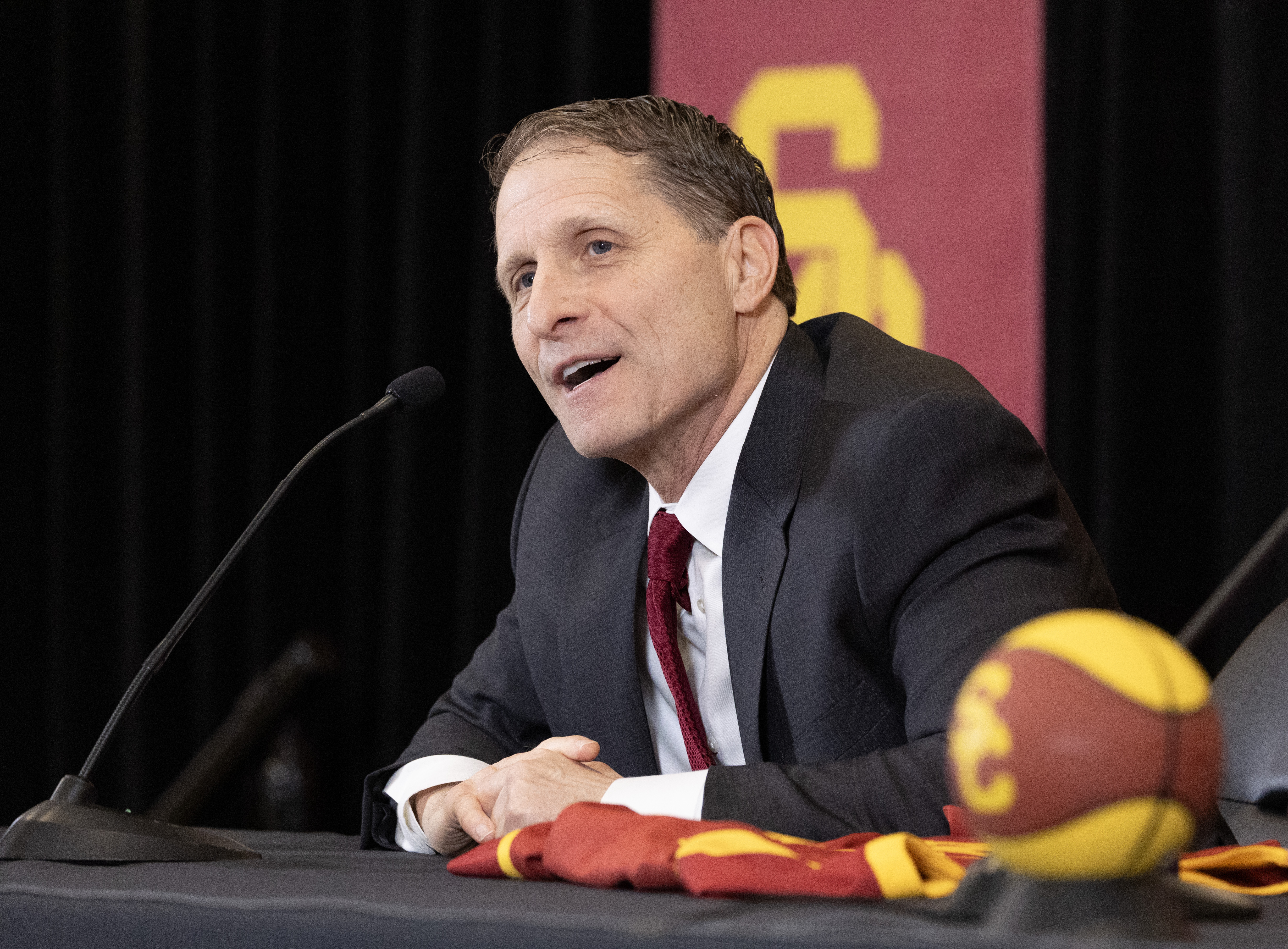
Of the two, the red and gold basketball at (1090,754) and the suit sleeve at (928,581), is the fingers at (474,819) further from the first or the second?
the red and gold basketball at (1090,754)

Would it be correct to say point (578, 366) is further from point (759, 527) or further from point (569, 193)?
point (759, 527)

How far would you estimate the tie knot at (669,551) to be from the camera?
5.11 ft

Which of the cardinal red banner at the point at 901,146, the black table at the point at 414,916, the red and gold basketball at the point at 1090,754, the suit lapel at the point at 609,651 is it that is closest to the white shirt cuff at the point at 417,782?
the suit lapel at the point at 609,651

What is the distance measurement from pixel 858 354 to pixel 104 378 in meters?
2.38

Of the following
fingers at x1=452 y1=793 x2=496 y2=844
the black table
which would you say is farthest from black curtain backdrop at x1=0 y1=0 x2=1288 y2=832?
the black table

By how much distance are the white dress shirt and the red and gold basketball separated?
0.77 m

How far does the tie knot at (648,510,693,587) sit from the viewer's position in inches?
61.3

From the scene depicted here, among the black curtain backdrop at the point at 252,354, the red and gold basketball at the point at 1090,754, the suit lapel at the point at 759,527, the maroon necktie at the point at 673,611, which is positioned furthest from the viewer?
the black curtain backdrop at the point at 252,354

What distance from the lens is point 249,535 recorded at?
1.36 m

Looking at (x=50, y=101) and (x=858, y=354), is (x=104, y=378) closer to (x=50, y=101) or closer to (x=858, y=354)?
(x=50, y=101)

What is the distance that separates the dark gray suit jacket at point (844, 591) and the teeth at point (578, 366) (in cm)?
19

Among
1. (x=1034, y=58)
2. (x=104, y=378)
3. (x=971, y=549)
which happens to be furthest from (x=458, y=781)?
(x=104, y=378)

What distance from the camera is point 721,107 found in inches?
105

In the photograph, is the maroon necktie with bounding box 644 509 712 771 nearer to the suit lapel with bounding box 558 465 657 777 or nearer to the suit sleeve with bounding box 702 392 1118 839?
the suit lapel with bounding box 558 465 657 777
